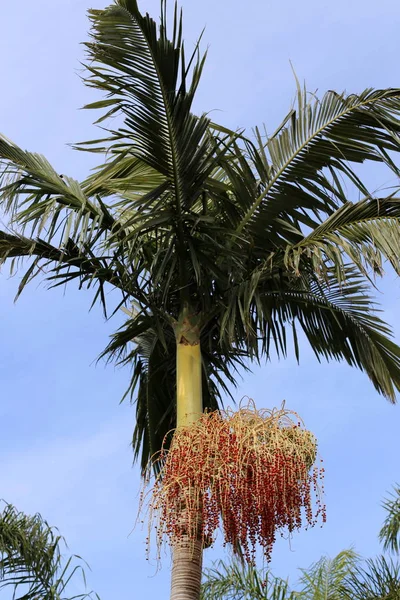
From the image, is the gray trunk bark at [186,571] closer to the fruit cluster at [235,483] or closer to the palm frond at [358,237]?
the fruit cluster at [235,483]

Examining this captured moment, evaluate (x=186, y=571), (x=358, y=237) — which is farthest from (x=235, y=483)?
(x=358, y=237)

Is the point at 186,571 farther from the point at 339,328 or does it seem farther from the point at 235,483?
the point at 339,328

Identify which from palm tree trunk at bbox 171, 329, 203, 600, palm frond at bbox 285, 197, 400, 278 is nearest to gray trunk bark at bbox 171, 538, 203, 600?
palm tree trunk at bbox 171, 329, 203, 600

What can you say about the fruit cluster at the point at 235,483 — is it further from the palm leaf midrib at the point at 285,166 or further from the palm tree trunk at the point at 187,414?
the palm leaf midrib at the point at 285,166

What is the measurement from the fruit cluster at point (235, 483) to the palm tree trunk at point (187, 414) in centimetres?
12

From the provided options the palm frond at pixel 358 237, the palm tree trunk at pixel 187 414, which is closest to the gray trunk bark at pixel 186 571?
the palm tree trunk at pixel 187 414

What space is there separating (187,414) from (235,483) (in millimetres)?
855

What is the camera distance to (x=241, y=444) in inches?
259

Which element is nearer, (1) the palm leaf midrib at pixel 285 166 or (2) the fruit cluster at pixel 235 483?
(2) the fruit cluster at pixel 235 483

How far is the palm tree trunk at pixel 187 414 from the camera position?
6.59 m

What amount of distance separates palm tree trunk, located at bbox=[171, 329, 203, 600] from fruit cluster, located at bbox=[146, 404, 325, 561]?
0.12 meters

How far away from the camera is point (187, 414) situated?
277 inches

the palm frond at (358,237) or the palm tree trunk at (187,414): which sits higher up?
the palm frond at (358,237)

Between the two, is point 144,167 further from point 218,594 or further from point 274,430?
point 218,594
